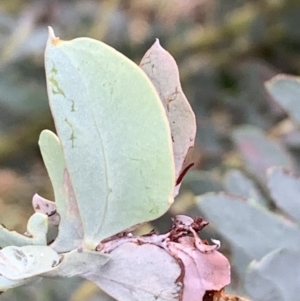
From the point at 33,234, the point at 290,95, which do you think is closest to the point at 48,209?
the point at 33,234

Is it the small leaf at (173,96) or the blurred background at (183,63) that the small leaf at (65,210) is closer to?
the small leaf at (173,96)

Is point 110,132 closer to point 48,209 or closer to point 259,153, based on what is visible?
point 48,209

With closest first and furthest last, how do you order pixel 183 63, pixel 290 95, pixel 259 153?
1. pixel 290 95
2. pixel 259 153
3. pixel 183 63

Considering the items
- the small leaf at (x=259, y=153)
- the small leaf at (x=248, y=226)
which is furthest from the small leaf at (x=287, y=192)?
the small leaf at (x=259, y=153)

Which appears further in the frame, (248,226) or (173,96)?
(248,226)

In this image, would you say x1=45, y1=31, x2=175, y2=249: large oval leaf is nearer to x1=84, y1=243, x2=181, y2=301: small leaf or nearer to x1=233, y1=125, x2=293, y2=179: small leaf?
x1=84, y1=243, x2=181, y2=301: small leaf

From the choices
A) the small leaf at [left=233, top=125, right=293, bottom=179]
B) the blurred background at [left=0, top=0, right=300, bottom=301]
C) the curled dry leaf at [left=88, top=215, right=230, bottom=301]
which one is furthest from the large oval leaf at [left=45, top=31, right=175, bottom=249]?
the blurred background at [left=0, top=0, right=300, bottom=301]
